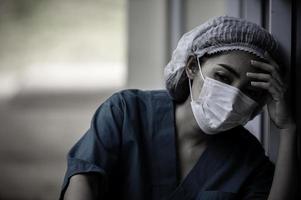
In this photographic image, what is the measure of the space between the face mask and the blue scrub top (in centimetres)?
10

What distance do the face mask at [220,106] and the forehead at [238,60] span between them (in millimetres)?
51

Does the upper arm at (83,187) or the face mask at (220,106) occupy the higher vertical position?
A: the face mask at (220,106)

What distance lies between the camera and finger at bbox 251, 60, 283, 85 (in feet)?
4.45

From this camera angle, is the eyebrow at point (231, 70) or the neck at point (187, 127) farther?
the neck at point (187, 127)

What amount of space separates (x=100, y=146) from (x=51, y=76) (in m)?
2.72

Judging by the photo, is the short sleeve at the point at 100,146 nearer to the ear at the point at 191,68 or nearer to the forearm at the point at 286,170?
the ear at the point at 191,68

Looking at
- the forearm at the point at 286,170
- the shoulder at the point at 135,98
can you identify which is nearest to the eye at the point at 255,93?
the forearm at the point at 286,170

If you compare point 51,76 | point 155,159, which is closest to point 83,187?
point 155,159

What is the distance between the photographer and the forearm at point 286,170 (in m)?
1.38

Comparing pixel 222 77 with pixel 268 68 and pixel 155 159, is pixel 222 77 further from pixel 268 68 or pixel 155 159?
pixel 155 159

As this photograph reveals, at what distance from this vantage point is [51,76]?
400 cm

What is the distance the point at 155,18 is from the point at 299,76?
146cm

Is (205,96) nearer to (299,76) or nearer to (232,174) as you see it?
(232,174)

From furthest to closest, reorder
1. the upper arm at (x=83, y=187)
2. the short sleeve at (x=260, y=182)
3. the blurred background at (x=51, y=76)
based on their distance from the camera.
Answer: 1. the blurred background at (x=51, y=76)
2. the short sleeve at (x=260, y=182)
3. the upper arm at (x=83, y=187)
